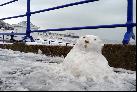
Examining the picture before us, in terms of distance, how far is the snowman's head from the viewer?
3250 mm

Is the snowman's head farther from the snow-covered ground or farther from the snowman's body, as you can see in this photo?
the snow-covered ground

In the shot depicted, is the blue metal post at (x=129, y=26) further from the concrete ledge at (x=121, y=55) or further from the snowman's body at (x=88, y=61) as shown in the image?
the snowman's body at (x=88, y=61)

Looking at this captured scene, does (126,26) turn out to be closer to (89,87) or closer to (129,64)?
(129,64)

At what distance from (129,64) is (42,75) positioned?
1183 millimetres

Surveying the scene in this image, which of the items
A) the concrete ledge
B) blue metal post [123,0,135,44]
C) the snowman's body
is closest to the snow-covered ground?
the snowman's body

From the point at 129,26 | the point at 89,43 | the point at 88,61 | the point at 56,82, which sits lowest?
the point at 56,82

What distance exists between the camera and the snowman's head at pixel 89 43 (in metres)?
3.25

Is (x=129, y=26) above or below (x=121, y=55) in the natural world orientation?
above

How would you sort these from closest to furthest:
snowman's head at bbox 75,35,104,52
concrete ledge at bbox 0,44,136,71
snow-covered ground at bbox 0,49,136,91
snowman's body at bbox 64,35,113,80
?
snow-covered ground at bbox 0,49,136,91, snowman's body at bbox 64,35,113,80, snowman's head at bbox 75,35,104,52, concrete ledge at bbox 0,44,136,71

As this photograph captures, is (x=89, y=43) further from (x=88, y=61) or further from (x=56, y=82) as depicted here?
(x=56, y=82)

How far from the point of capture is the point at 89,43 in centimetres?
326

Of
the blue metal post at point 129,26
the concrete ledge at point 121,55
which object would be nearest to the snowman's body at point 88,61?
the concrete ledge at point 121,55

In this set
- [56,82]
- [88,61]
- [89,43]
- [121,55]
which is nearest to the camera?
[56,82]

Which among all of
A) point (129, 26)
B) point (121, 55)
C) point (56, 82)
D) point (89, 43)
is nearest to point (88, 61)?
point (89, 43)
